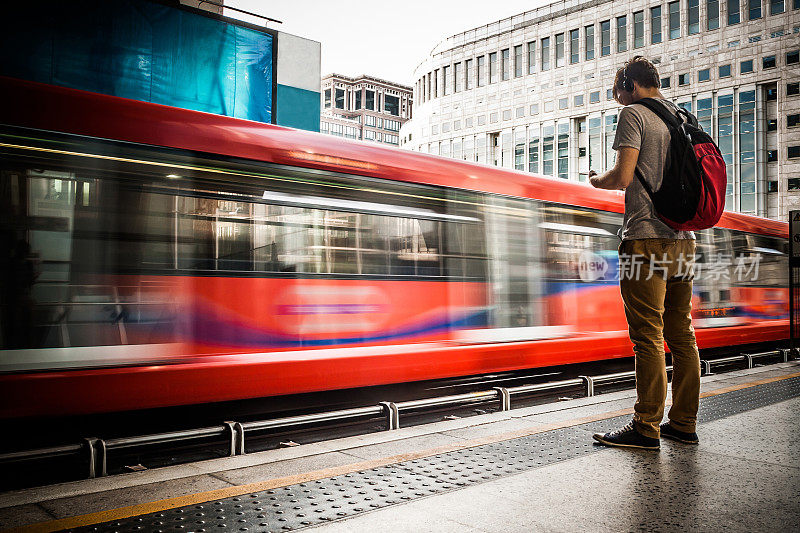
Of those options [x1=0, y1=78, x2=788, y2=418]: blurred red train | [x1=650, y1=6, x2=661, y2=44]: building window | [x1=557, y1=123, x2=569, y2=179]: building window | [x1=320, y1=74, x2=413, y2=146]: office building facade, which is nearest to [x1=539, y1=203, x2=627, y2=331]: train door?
[x1=0, y1=78, x2=788, y2=418]: blurred red train

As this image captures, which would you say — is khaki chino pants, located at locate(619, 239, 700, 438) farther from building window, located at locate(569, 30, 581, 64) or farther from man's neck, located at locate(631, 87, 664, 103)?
building window, located at locate(569, 30, 581, 64)

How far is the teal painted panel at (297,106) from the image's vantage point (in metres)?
16.0

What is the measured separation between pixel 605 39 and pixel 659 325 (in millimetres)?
54698

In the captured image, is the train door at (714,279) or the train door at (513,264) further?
the train door at (714,279)

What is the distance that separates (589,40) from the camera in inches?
2117

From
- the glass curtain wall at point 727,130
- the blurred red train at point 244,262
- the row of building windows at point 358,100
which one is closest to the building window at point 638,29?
the glass curtain wall at point 727,130

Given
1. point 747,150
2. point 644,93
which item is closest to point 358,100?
point 747,150

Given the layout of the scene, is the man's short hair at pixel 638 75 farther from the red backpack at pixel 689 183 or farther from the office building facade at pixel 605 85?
the office building facade at pixel 605 85

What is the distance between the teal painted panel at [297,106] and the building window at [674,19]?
137ft

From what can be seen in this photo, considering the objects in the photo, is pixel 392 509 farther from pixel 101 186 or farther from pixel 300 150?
pixel 300 150

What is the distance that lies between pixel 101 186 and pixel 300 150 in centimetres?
178

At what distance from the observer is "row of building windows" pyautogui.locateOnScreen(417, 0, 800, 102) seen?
47094 millimetres

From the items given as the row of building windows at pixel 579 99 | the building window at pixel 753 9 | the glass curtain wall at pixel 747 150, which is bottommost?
the glass curtain wall at pixel 747 150

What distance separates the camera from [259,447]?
5039mm
